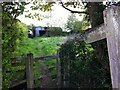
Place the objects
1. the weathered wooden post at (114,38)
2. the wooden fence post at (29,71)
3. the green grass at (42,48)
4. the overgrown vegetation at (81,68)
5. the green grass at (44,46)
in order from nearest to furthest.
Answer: the weathered wooden post at (114,38) → the wooden fence post at (29,71) → the overgrown vegetation at (81,68) → the green grass at (42,48) → the green grass at (44,46)

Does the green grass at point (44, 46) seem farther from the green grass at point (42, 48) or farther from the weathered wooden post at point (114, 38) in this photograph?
the weathered wooden post at point (114, 38)

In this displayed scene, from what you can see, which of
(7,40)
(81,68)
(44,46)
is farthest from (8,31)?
(44,46)

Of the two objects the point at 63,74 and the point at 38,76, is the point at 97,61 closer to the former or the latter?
the point at 63,74

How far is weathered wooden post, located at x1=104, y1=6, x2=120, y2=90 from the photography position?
5.38ft

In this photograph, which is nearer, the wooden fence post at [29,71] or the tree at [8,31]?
the tree at [8,31]

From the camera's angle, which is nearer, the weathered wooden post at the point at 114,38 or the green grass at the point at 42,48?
the weathered wooden post at the point at 114,38

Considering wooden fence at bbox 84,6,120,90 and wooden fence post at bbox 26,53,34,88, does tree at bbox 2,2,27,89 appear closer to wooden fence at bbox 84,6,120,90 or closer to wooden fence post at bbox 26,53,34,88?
wooden fence post at bbox 26,53,34,88

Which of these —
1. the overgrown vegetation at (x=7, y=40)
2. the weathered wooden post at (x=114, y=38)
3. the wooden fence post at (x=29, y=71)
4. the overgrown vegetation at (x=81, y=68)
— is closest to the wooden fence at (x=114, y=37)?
the weathered wooden post at (x=114, y=38)

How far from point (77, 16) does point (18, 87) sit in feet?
8.40

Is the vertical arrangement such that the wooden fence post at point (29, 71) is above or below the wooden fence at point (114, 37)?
below

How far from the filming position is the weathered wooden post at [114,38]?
164cm

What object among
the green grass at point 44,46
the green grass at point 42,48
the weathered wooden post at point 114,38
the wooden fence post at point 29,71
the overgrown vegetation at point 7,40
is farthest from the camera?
the green grass at point 44,46

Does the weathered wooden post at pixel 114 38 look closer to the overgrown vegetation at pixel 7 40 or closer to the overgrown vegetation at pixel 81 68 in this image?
the overgrown vegetation at pixel 7 40

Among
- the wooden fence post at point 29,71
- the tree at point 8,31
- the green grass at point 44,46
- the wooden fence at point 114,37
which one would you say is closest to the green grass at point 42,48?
the green grass at point 44,46
